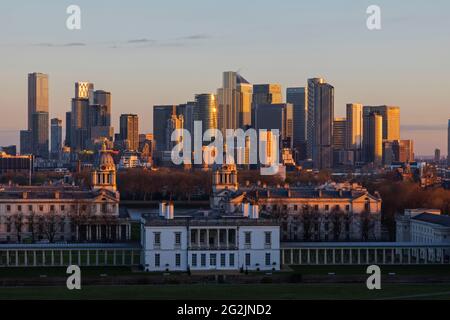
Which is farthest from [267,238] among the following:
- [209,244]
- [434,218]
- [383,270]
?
[434,218]

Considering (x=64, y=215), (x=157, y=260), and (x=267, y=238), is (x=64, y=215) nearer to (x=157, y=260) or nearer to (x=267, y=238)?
(x=157, y=260)

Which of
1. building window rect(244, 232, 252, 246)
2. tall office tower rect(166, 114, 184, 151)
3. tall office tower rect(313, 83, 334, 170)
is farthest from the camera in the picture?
tall office tower rect(313, 83, 334, 170)

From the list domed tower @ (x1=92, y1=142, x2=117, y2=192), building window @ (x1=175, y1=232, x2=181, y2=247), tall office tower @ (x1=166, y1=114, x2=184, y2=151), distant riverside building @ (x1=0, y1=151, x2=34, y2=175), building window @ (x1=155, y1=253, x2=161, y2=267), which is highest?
tall office tower @ (x1=166, y1=114, x2=184, y2=151)

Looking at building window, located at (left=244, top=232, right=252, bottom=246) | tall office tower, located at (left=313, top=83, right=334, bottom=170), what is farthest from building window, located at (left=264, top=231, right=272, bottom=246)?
tall office tower, located at (left=313, top=83, right=334, bottom=170)

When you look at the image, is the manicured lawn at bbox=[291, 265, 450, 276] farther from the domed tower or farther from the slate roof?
the domed tower

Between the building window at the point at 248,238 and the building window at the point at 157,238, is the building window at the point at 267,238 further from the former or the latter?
the building window at the point at 157,238

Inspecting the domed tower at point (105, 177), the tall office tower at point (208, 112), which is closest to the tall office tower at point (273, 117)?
the tall office tower at point (208, 112)

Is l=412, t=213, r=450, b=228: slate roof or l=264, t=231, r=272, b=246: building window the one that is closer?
l=264, t=231, r=272, b=246: building window
